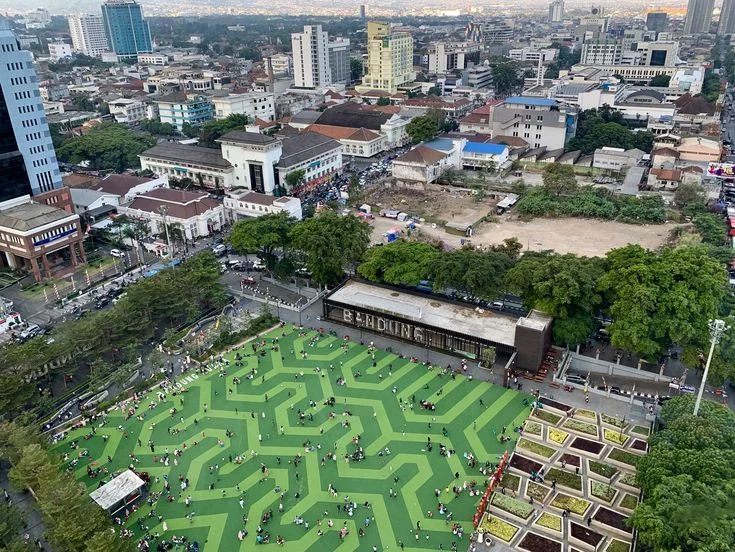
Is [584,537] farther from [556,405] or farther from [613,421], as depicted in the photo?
[556,405]

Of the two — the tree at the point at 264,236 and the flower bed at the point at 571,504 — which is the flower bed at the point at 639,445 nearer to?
the flower bed at the point at 571,504

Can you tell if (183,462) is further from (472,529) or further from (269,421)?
(472,529)

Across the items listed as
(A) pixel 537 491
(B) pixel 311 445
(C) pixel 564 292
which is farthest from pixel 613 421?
(B) pixel 311 445

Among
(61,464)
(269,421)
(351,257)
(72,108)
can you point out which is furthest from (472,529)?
(72,108)

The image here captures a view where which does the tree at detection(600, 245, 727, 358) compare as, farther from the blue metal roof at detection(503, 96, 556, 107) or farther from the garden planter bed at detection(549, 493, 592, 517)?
the blue metal roof at detection(503, 96, 556, 107)

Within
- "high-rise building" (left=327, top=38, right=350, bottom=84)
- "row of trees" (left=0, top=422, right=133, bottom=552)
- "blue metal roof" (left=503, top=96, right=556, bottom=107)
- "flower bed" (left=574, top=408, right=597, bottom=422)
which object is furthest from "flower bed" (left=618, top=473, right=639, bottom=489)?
"high-rise building" (left=327, top=38, right=350, bottom=84)
